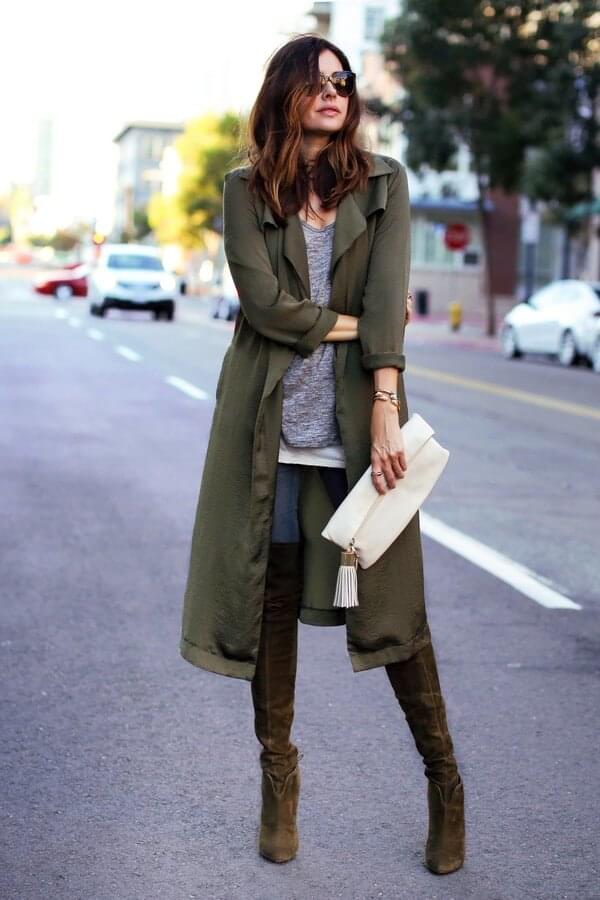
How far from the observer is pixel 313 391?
356 cm

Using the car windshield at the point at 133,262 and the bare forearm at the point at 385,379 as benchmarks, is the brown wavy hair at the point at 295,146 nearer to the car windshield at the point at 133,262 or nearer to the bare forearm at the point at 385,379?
the bare forearm at the point at 385,379

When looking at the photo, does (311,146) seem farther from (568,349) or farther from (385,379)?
(568,349)

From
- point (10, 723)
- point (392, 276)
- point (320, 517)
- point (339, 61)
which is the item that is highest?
point (339, 61)

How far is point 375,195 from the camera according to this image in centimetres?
355

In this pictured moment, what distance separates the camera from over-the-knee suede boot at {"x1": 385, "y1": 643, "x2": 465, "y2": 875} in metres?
3.66

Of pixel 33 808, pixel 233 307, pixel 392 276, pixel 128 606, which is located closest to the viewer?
pixel 392 276

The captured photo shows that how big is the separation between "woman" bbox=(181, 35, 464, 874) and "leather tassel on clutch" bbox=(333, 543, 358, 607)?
0.06m

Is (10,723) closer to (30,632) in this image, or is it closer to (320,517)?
(30,632)

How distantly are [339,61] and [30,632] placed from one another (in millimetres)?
3239

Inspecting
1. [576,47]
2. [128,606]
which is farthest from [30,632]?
[576,47]

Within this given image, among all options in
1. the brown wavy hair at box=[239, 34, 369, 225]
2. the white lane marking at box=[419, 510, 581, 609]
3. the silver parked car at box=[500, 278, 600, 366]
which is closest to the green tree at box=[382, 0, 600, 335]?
the silver parked car at box=[500, 278, 600, 366]

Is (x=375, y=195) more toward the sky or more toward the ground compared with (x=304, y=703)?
more toward the sky

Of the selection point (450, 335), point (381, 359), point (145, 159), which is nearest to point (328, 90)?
point (381, 359)

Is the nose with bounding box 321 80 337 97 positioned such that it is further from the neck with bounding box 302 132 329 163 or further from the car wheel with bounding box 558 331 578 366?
the car wheel with bounding box 558 331 578 366
